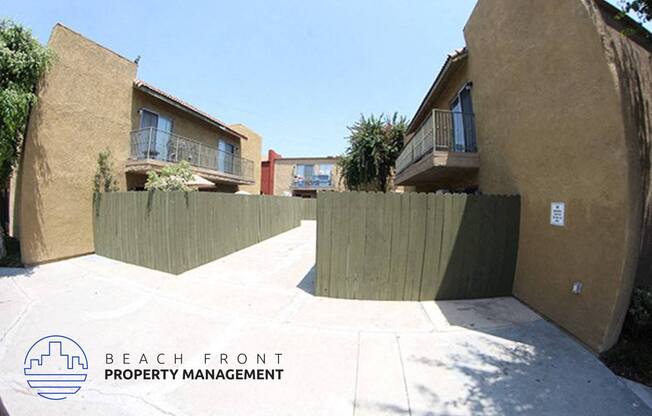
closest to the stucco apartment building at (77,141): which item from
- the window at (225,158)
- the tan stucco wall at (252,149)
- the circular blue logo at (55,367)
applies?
the window at (225,158)

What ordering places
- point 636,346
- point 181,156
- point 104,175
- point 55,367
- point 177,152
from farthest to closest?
point 181,156
point 177,152
point 104,175
point 636,346
point 55,367

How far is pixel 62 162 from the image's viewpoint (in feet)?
26.3

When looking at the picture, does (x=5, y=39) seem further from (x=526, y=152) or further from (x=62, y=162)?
(x=526, y=152)

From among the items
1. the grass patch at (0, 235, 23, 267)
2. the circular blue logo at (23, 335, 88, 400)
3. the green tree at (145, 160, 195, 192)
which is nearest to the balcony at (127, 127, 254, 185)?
the green tree at (145, 160, 195, 192)

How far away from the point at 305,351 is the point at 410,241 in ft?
9.02

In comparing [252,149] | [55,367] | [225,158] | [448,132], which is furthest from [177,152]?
[448,132]

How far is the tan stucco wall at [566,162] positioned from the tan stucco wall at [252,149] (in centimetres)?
1716

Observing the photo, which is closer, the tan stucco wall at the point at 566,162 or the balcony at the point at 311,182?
the tan stucco wall at the point at 566,162

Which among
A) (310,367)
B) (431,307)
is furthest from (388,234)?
(310,367)

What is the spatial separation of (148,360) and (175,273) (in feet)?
12.2

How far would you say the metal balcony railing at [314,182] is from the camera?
1137 inches

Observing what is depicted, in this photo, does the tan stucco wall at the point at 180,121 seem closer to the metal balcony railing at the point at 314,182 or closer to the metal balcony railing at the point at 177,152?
the metal balcony railing at the point at 177,152

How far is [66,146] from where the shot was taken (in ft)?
26.6

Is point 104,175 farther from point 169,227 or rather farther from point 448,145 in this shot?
point 448,145
